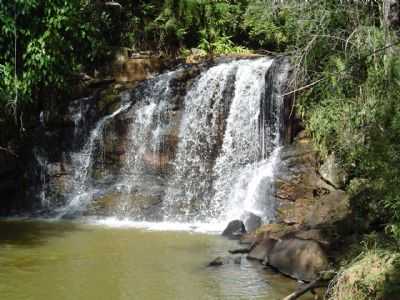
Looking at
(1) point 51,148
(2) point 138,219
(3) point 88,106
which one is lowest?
(2) point 138,219

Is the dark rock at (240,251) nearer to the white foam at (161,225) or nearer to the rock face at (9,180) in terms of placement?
the white foam at (161,225)

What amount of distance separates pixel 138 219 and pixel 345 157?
545 centimetres

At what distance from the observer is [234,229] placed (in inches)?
475

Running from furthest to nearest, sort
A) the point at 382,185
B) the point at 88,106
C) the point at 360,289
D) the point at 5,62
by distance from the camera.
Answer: the point at 88,106, the point at 5,62, the point at 382,185, the point at 360,289

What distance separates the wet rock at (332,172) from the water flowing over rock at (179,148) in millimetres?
1534

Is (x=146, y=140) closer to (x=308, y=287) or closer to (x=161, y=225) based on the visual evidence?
(x=161, y=225)

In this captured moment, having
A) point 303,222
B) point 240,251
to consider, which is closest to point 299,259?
point 240,251

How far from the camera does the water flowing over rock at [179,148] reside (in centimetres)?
1403

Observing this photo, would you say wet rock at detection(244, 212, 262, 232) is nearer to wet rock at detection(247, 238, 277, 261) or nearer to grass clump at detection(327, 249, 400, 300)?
wet rock at detection(247, 238, 277, 261)

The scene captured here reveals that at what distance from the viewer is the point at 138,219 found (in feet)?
45.2

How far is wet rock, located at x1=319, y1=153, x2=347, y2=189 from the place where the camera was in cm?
1179

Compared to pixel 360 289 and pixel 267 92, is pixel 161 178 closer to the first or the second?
pixel 267 92

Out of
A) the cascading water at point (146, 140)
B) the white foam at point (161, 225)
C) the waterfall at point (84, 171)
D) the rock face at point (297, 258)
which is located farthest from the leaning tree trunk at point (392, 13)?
the waterfall at point (84, 171)

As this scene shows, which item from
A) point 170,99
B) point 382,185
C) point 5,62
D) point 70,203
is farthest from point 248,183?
point 382,185
